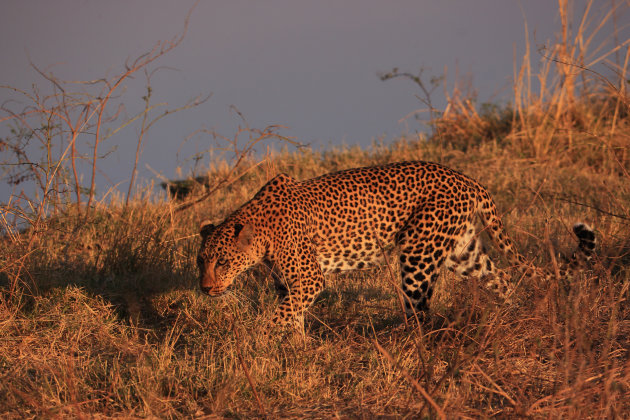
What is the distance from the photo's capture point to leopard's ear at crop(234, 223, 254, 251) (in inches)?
229

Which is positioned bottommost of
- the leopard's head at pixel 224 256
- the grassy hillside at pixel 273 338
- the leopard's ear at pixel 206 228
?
the grassy hillside at pixel 273 338

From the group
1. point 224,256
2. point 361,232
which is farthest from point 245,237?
point 361,232

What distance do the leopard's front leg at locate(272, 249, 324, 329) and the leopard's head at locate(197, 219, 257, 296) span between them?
0.34 m

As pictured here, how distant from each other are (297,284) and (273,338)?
2.09 feet

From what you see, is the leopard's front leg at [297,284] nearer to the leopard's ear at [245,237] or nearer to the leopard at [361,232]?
the leopard at [361,232]

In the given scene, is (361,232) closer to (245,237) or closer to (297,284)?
(297,284)

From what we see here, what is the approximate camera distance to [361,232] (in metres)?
6.36

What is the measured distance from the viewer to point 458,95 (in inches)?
604

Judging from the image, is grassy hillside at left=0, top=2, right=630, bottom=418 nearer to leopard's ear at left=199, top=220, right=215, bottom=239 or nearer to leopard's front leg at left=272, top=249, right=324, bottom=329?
leopard's front leg at left=272, top=249, right=324, bottom=329

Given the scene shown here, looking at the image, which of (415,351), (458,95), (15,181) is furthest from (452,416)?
(458,95)

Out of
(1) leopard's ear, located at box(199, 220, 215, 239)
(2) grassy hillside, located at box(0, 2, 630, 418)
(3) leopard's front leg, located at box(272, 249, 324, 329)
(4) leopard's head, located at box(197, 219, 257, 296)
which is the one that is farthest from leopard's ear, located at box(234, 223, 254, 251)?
(2) grassy hillside, located at box(0, 2, 630, 418)

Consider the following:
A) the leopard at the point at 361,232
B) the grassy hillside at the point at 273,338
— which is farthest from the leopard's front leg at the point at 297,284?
the grassy hillside at the point at 273,338

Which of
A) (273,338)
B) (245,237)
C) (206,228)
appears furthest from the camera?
(206,228)

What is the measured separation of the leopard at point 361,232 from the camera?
5934mm
